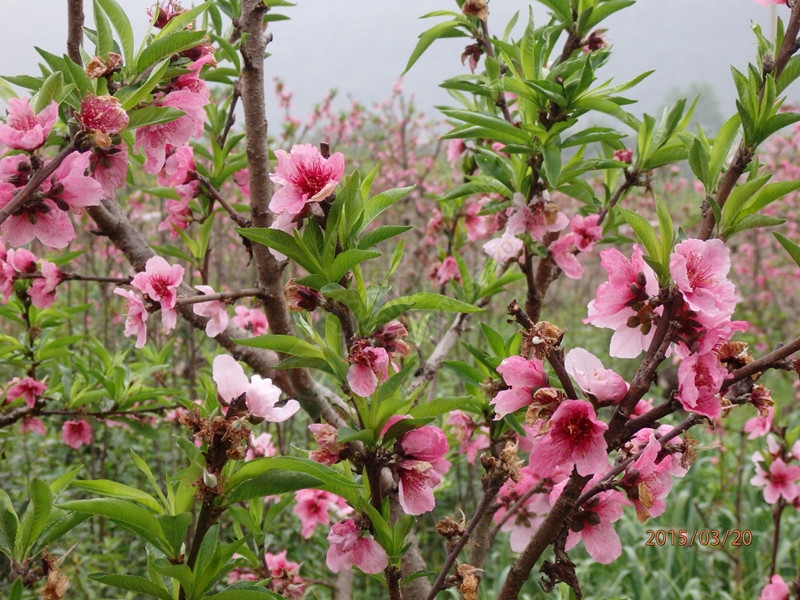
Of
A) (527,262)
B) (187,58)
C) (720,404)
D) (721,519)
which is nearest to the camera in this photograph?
(720,404)

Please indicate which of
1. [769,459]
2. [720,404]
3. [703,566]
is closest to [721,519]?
[703,566]

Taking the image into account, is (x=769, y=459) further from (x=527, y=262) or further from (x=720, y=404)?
(x=720, y=404)

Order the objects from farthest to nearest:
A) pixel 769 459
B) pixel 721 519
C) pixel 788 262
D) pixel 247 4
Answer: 1. pixel 788 262
2. pixel 721 519
3. pixel 769 459
4. pixel 247 4

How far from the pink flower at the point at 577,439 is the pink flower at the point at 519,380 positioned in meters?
0.06

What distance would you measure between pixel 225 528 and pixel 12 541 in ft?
9.10

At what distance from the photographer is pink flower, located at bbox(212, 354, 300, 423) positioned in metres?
0.78

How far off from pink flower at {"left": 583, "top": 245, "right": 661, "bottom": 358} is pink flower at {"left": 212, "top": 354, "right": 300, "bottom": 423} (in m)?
0.42

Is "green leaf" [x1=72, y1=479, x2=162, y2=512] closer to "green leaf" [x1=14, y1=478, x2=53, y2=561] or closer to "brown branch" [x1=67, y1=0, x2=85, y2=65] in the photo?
"green leaf" [x1=14, y1=478, x2=53, y2=561]

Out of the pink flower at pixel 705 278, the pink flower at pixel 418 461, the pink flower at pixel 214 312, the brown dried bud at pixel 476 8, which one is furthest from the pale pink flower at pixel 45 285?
the pink flower at pixel 705 278

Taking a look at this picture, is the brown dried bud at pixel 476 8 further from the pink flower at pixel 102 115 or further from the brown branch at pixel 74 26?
the pink flower at pixel 102 115

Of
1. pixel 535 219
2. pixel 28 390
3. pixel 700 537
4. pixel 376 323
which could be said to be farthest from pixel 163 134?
pixel 700 537

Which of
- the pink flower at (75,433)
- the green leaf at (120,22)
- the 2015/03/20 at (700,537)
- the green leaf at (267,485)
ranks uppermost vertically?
the green leaf at (120,22)

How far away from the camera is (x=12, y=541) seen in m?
0.95

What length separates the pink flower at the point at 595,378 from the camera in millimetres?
792
